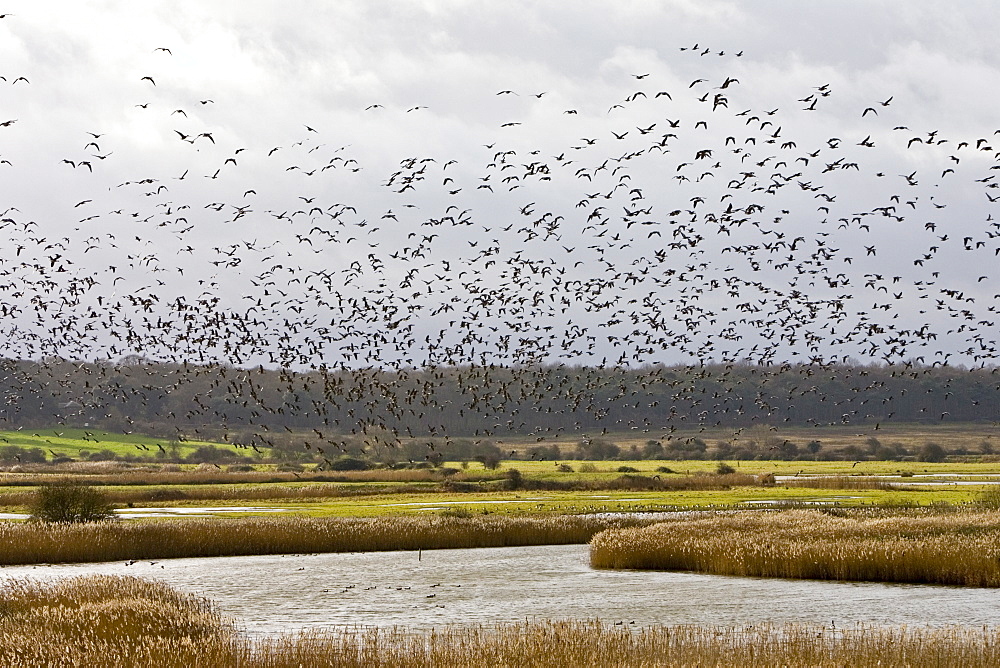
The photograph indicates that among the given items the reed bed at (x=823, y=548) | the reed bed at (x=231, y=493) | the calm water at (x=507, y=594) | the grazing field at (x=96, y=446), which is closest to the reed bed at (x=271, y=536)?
the calm water at (x=507, y=594)

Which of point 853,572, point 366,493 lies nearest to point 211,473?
point 366,493

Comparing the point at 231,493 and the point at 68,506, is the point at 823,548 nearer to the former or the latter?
the point at 68,506

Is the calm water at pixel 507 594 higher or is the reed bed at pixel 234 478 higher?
the reed bed at pixel 234 478

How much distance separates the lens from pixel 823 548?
43906 millimetres

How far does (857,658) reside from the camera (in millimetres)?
25000

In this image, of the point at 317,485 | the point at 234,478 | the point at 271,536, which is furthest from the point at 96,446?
the point at 271,536

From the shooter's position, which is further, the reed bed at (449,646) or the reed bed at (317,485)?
the reed bed at (317,485)

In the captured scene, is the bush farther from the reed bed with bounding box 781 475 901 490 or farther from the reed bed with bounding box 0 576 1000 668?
the reed bed with bounding box 781 475 901 490

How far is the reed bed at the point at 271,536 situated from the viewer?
51.4 meters

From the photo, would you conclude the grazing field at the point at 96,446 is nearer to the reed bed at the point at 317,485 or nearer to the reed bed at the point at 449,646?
the reed bed at the point at 317,485

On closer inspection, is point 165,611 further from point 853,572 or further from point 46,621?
point 853,572

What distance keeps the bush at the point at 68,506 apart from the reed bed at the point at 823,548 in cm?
3038

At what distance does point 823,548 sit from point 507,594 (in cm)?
1276

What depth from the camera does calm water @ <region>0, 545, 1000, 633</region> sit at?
114ft
